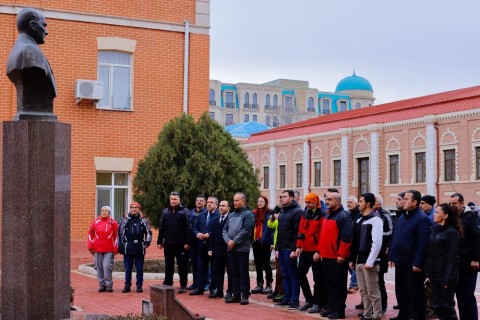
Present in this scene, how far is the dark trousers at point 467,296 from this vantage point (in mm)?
9727

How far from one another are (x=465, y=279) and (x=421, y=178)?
112 feet

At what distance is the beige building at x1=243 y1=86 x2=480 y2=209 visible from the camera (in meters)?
39.6

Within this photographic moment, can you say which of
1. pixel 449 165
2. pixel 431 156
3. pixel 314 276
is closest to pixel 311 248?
pixel 314 276

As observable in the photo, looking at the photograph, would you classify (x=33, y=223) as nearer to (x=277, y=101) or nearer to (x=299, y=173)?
(x=299, y=173)

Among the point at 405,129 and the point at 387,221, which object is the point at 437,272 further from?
the point at 405,129

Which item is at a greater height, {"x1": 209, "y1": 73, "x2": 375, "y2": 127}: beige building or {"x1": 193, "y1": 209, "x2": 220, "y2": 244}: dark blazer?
{"x1": 209, "y1": 73, "x2": 375, "y2": 127}: beige building

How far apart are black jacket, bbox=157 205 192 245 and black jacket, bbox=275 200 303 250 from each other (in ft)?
7.61

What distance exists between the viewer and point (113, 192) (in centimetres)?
2078

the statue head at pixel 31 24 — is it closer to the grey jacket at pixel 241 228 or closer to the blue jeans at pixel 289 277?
the grey jacket at pixel 241 228

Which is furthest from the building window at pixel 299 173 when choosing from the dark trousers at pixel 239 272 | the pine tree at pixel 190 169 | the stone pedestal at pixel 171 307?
the stone pedestal at pixel 171 307

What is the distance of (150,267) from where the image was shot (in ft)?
57.2

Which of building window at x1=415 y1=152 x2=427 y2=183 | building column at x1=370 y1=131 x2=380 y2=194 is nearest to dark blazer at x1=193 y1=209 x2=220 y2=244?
building window at x1=415 y1=152 x2=427 y2=183

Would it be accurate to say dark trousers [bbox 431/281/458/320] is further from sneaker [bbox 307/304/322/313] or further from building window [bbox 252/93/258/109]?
building window [bbox 252/93/258/109]

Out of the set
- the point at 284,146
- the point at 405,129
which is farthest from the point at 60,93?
the point at 284,146
